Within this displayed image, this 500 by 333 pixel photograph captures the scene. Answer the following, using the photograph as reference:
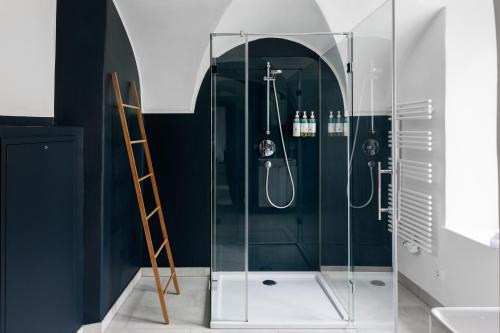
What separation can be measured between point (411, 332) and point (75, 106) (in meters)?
2.54

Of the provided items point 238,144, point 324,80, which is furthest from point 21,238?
point 324,80

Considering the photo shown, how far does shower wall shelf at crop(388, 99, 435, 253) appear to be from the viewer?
7.55 ft

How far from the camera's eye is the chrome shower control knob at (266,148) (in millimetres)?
3510

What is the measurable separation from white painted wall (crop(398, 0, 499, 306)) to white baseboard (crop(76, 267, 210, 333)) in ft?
6.82

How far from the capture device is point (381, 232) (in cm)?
255

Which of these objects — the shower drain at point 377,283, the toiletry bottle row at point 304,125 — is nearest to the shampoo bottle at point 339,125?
the toiletry bottle row at point 304,125

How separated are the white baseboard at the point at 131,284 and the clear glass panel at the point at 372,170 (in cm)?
179

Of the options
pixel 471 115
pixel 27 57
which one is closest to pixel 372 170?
pixel 471 115

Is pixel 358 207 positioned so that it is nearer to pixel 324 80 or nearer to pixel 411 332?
pixel 411 332

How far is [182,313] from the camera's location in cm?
334

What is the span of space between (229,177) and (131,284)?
1490 mm

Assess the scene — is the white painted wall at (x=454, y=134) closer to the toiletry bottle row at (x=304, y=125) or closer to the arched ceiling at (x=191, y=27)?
the arched ceiling at (x=191, y=27)

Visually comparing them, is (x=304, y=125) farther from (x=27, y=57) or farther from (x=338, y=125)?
(x=27, y=57)

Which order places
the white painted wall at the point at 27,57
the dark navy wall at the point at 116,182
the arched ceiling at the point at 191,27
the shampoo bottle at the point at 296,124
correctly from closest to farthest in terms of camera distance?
the white painted wall at the point at 27,57
the dark navy wall at the point at 116,182
the arched ceiling at the point at 191,27
the shampoo bottle at the point at 296,124
